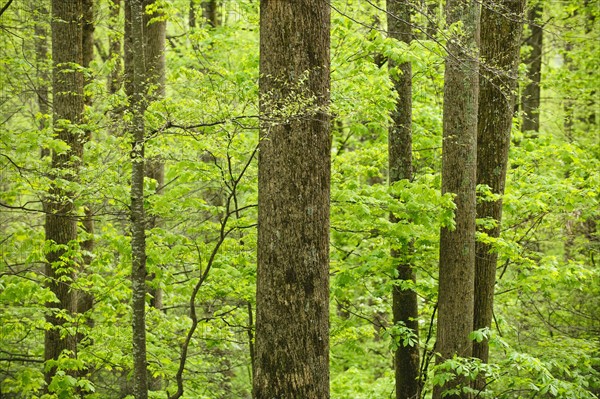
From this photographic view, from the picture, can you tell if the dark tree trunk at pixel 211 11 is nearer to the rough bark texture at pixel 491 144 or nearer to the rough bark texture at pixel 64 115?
the rough bark texture at pixel 64 115

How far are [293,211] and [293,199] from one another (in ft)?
0.30

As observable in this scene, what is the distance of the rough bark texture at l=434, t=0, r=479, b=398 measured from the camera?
7125mm

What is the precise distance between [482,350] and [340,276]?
6.99ft

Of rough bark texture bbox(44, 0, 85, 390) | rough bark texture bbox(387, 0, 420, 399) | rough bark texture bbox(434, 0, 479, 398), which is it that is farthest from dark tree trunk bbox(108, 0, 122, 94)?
rough bark texture bbox(434, 0, 479, 398)

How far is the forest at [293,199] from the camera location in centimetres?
457

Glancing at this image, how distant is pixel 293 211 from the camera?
14.8 ft

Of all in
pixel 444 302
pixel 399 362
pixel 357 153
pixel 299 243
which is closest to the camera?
pixel 299 243

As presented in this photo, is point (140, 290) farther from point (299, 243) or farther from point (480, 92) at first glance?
point (480, 92)

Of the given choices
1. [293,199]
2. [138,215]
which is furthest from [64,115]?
[293,199]

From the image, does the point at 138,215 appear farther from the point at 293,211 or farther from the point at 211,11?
the point at 211,11

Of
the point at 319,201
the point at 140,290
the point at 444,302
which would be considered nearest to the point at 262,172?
the point at 319,201

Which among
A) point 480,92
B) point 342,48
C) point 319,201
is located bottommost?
point 319,201

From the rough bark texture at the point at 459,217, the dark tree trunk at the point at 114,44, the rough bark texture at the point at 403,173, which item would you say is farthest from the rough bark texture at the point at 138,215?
the rough bark texture at the point at 403,173

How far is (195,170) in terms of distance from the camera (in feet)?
24.5
